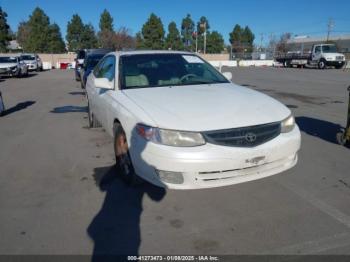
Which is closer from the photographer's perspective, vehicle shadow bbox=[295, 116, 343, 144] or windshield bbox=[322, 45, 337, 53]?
vehicle shadow bbox=[295, 116, 343, 144]

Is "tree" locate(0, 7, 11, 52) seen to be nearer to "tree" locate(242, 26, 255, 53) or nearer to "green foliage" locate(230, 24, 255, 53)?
"green foliage" locate(230, 24, 255, 53)

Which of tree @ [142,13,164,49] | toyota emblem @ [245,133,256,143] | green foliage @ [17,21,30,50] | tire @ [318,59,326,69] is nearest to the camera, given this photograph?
toyota emblem @ [245,133,256,143]

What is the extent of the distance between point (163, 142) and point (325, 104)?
886 centimetres

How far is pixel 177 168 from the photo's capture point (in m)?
3.52

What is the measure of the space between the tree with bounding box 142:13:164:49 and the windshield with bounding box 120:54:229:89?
73.3 meters

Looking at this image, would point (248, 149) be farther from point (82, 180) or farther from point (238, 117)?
point (82, 180)

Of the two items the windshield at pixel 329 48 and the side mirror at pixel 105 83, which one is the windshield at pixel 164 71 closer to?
the side mirror at pixel 105 83

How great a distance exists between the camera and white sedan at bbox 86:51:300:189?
354cm

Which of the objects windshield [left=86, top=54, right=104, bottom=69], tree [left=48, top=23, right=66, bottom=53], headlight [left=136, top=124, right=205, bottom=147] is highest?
tree [left=48, top=23, right=66, bottom=53]

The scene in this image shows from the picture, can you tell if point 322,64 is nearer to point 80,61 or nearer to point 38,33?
point 80,61

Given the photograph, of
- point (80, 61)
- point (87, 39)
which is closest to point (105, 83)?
point (80, 61)

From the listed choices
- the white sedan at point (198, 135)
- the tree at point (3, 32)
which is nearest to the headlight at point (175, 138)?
the white sedan at point (198, 135)

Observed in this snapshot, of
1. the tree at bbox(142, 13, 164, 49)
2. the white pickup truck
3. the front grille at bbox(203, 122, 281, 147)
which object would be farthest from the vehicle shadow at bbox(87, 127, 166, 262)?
the tree at bbox(142, 13, 164, 49)

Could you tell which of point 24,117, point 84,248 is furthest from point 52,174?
point 24,117
